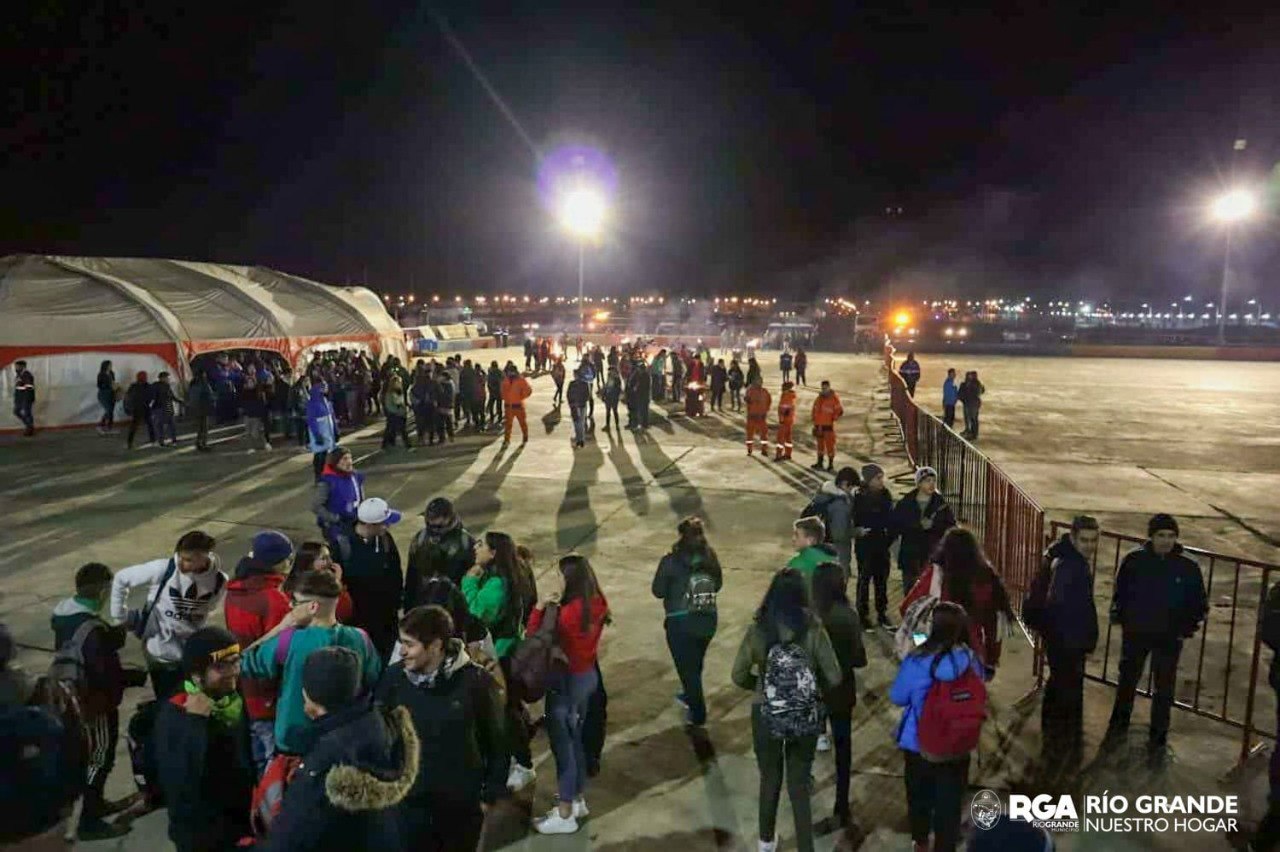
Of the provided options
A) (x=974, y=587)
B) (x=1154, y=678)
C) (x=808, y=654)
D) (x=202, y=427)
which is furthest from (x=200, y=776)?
(x=202, y=427)

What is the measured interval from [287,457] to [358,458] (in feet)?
4.55

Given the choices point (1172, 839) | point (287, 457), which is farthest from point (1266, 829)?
point (287, 457)

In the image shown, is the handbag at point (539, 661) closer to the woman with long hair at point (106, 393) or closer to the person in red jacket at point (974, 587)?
the person in red jacket at point (974, 587)

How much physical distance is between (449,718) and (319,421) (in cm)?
1067

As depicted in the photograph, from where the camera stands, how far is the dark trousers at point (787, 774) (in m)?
4.09

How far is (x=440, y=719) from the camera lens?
314 centimetres

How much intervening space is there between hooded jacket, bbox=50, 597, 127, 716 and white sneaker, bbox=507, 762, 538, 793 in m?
2.25

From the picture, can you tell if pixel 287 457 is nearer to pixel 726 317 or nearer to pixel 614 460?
pixel 614 460

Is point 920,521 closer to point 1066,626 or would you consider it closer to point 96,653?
point 1066,626

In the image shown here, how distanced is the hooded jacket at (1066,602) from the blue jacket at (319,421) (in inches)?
416

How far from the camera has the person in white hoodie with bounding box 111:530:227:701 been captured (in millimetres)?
4707

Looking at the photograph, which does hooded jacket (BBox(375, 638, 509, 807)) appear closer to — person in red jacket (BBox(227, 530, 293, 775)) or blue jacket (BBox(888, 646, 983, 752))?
person in red jacket (BBox(227, 530, 293, 775))

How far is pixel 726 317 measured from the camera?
63969 millimetres

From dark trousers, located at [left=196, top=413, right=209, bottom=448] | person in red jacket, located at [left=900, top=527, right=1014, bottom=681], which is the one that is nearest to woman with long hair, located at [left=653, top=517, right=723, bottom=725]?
person in red jacket, located at [left=900, top=527, right=1014, bottom=681]
